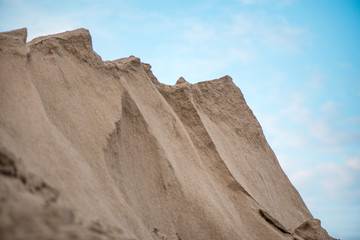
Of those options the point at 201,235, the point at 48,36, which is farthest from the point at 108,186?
the point at 48,36

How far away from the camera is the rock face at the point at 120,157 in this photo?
432cm

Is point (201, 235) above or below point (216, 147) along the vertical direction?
below

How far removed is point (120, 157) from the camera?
24.8 feet

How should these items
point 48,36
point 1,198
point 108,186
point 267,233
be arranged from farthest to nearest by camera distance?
point 267,233 < point 48,36 < point 108,186 < point 1,198

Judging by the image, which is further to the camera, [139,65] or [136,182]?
[139,65]

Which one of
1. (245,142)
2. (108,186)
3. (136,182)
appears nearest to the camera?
(108,186)

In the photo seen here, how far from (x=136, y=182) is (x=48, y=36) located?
3399mm

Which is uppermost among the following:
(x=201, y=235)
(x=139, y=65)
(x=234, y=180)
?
(x=139, y=65)

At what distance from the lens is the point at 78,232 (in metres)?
3.72

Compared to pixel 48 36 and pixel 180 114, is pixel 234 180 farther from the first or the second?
pixel 48 36

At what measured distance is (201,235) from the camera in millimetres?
7734

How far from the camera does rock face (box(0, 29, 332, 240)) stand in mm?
4320

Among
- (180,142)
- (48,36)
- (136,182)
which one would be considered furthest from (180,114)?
(48,36)

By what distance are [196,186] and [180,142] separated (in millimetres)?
1219
